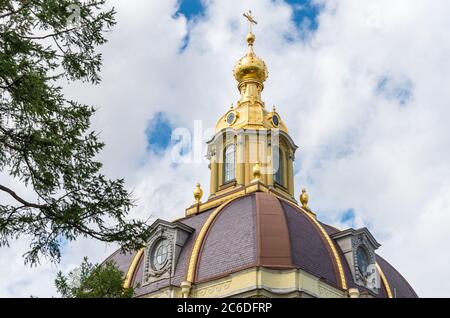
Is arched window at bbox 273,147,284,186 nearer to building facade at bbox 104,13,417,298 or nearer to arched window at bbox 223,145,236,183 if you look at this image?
building facade at bbox 104,13,417,298

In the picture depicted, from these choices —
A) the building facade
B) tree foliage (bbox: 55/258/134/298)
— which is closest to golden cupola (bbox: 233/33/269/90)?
the building facade

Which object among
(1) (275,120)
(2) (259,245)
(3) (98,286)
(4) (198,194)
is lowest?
(3) (98,286)

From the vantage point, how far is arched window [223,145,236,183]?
35656 millimetres

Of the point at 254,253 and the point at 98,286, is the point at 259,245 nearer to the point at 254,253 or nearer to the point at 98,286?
the point at 254,253

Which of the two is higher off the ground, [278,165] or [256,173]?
[278,165]

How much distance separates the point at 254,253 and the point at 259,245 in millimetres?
359

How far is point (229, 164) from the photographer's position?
36.2 m

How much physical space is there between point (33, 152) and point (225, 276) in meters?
15.4

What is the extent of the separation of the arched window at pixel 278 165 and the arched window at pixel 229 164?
1.95 meters

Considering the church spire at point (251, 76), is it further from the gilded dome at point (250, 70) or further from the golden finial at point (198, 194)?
the golden finial at point (198, 194)

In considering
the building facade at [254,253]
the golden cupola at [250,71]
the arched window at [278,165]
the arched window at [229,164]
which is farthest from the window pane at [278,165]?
the golden cupola at [250,71]

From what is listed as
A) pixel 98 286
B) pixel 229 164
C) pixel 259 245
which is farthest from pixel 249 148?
pixel 98 286
